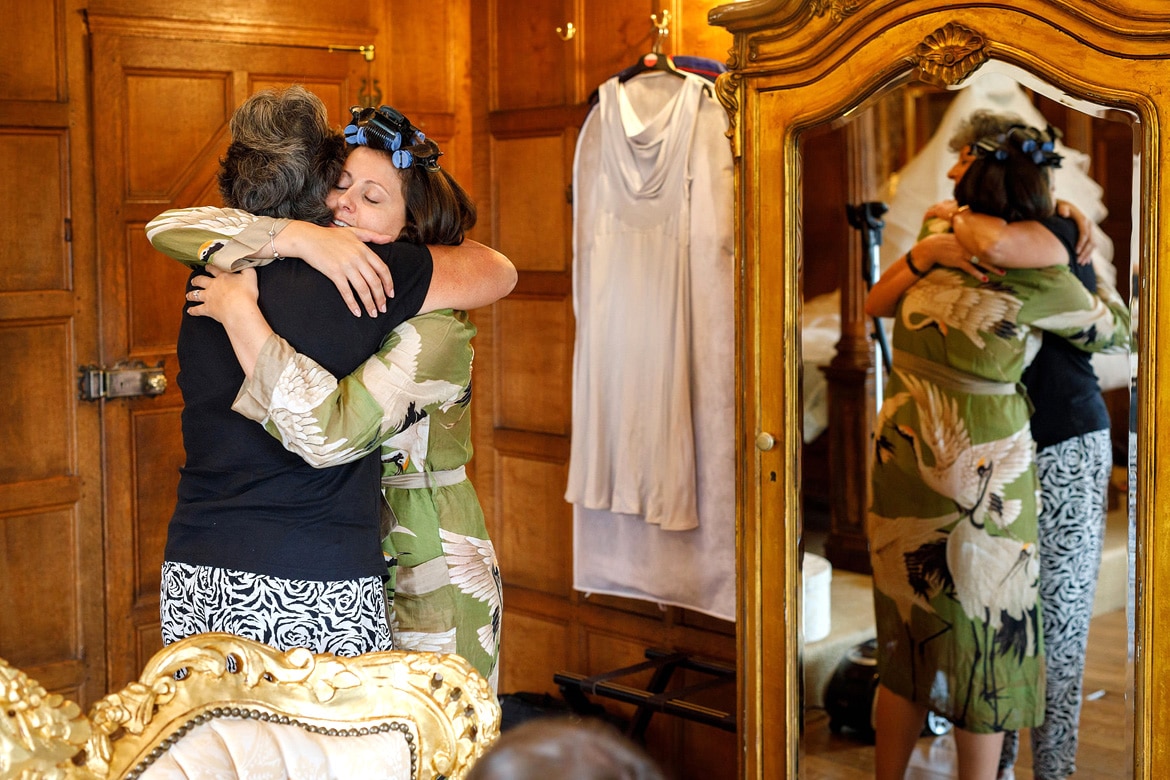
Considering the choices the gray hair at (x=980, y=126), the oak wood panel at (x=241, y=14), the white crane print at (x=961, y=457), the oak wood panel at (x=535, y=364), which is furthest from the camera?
the oak wood panel at (x=535, y=364)

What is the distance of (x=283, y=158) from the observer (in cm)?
199

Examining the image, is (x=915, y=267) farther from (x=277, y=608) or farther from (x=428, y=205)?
(x=277, y=608)

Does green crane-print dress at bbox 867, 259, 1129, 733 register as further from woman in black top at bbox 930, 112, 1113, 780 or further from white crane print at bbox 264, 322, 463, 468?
white crane print at bbox 264, 322, 463, 468

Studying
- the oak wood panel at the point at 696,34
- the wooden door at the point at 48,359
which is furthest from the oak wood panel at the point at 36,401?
the oak wood panel at the point at 696,34

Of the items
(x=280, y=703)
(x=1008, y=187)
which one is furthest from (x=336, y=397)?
(x=1008, y=187)

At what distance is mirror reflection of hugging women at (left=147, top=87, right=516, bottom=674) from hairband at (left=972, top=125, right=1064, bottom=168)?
0.96 meters

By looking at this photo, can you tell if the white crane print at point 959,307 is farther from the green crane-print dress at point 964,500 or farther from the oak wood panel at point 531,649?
the oak wood panel at point 531,649

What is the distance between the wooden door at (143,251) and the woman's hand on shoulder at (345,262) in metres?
1.76

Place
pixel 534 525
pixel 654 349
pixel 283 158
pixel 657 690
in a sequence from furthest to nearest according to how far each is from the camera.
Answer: pixel 534 525, pixel 657 690, pixel 654 349, pixel 283 158

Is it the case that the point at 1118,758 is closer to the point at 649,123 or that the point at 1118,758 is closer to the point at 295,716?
the point at 295,716

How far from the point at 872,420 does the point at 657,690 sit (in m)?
1.29

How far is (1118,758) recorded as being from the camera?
6.82 feet

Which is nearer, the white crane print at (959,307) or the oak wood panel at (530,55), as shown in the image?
the white crane print at (959,307)

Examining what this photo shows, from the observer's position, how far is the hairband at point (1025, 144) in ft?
6.89
